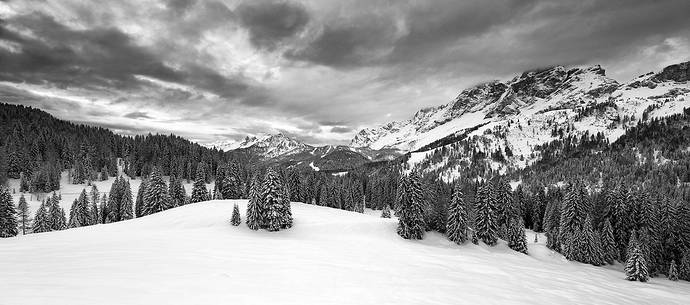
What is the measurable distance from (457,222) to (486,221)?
6187mm

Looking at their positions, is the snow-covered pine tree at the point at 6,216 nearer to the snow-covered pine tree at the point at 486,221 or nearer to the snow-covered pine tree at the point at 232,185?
the snow-covered pine tree at the point at 232,185

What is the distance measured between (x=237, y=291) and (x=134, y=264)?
9578 mm

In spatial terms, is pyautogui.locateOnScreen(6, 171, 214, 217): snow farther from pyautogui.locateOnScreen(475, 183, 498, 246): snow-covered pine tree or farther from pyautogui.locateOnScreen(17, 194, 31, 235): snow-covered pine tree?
pyautogui.locateOnScreen(475, 183, 498, 246): snow-covered pine tree

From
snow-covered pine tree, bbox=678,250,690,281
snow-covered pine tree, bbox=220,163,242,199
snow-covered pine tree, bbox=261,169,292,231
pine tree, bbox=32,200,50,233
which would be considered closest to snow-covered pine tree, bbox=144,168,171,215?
pine tree, bbox=32,200,50,233

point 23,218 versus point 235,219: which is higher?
point 235,219

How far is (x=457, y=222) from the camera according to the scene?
5822cm

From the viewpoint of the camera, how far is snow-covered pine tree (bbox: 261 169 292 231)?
57250 millimetres

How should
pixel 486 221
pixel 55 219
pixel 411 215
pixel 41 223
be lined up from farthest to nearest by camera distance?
1. pixel 55 219
2. pixel 41 223
3. pixel 486 221
4. pixel 411 215

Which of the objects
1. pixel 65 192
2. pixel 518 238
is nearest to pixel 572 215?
pixel 518 238

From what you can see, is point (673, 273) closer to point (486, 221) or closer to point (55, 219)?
point (486, 221)

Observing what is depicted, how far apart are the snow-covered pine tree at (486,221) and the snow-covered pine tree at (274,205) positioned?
3555 centimetres

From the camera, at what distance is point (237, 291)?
1583cm

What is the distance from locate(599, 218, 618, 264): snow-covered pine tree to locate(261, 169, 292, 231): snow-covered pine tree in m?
58.6

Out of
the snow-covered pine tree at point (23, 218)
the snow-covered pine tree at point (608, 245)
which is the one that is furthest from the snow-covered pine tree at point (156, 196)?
the snow-covered pine tree at point (608, 245)
